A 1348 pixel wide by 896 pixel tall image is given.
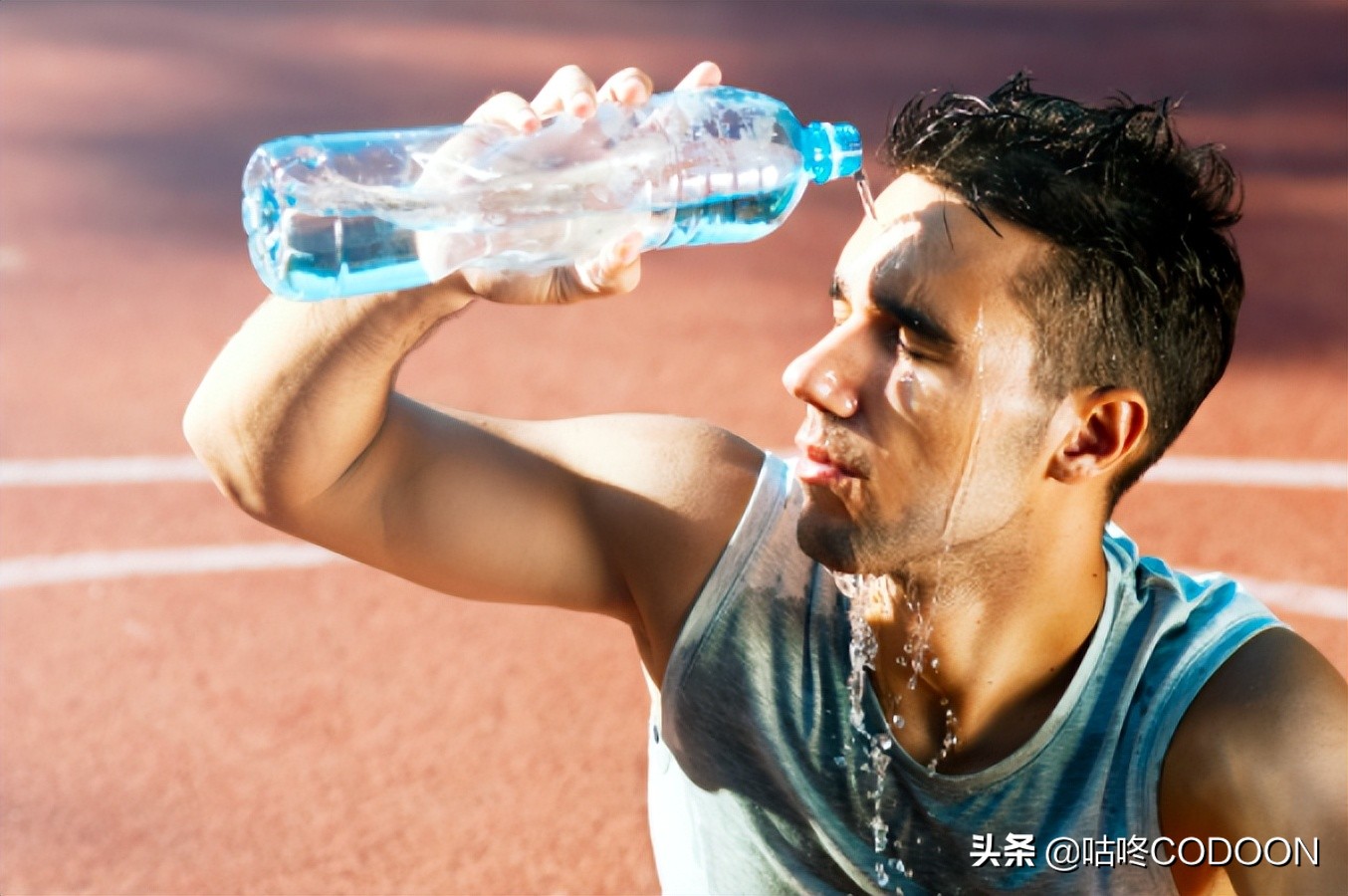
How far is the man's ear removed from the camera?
2.96 metres

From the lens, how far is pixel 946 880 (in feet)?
9.94

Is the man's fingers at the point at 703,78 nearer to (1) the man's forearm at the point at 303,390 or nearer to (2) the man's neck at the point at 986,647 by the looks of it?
(1) the man's forearm at the point at 303,390

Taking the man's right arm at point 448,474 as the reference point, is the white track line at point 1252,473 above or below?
below

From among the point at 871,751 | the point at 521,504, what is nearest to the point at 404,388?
the point at 521,504

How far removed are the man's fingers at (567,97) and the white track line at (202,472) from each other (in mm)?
4365

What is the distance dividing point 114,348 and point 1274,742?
625 cm

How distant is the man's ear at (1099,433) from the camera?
296 cm

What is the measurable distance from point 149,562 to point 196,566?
6.6 inches

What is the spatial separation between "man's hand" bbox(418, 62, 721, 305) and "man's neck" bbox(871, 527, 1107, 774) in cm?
78

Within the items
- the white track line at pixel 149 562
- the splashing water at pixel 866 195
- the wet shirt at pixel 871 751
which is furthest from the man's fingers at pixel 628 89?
the white track line at pixel 149 562

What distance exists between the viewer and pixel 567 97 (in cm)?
259

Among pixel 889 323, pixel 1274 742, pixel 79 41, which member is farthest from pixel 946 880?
pixel 79 41

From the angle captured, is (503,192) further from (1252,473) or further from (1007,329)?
Result: (1252,473)

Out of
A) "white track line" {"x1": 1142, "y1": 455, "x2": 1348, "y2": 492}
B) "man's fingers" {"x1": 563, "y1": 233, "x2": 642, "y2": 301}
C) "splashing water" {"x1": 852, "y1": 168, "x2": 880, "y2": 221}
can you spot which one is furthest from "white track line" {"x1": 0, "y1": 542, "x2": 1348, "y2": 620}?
"man's fingers" {"x1": 563, "y1": 233, "x2": 642, "y2": 301}
